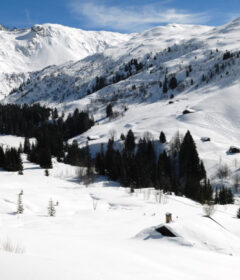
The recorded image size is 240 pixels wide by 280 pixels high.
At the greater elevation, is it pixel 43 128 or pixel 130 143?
pixel 43 128

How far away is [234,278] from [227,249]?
13.7ft

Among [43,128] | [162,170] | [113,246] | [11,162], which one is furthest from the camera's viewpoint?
[43,128]

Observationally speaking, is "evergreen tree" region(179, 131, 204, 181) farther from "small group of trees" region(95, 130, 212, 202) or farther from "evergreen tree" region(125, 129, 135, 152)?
"evergreen tree" region(125, 129, 135, 152)

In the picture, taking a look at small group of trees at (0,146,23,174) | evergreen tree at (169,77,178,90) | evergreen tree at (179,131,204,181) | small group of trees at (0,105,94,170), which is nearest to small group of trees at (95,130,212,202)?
evergreen tree at (179,131,204,181)

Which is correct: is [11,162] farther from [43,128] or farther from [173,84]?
[173,84]

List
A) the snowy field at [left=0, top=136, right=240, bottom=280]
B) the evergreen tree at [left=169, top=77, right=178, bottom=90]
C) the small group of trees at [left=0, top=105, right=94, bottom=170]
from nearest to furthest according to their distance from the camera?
the snowy field at [left=0, top=136, right=240, bottom=280] → the small group of trees at [left=0, top=105, right=94, bottom=170] → the evergreen tree at [left=169, top=77, right=178, bottom=90]

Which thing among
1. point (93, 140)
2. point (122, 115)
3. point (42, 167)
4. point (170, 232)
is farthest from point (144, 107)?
point (170, 232)

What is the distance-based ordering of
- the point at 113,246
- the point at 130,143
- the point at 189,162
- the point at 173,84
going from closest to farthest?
Result: 1. the point at 113,246
2. the point at 189,162
3. the point at 130,143
4. the point at 173,84

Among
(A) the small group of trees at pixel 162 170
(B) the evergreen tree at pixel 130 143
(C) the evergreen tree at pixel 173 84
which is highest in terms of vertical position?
(C) the evergreen tree at pixel 173 84

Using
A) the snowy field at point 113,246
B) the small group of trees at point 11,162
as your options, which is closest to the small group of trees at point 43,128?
the small group of trees at point 11,162

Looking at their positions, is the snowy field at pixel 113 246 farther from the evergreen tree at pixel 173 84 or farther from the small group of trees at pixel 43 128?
the evergreen tree at pixel 173 84

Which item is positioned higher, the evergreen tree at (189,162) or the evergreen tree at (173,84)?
the evergreen tree at (173,84)

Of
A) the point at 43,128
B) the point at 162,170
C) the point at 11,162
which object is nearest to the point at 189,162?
the point at 162,170

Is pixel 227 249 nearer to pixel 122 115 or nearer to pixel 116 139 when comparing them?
pixel 116 139
